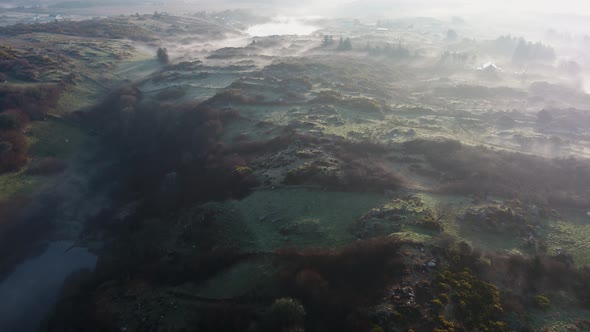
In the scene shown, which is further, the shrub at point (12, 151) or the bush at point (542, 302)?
the shrub at point (12, 151)

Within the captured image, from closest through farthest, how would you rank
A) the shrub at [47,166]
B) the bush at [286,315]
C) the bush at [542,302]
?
the bush at [286,315], the bush at [542,302], the shrub at [47,166]

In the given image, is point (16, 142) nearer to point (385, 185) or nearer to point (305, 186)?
point (305, 186)

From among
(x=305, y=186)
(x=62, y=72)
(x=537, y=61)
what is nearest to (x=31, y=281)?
(x=305, y=186)

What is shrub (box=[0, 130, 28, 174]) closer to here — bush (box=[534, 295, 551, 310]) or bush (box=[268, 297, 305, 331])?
bush (box=[268, 297, 305, 331])

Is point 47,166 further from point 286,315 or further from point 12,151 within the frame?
point 286,315

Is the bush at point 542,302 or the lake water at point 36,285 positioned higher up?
the bush at point 542,302

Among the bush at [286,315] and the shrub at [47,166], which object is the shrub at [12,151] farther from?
the bush at [286,315]

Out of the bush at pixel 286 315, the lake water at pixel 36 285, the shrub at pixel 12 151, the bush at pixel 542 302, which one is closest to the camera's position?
the bush at pixel 286 315

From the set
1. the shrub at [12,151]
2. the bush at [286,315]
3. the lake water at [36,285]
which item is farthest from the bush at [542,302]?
the shrub at [12,151]

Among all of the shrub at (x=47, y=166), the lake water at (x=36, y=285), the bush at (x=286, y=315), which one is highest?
the bush at (x=286, y=315)
